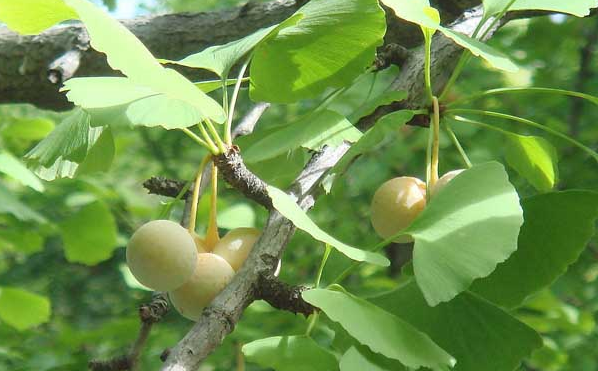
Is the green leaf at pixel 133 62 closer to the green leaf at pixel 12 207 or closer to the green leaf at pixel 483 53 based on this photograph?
the green leaf at pixel 483 53

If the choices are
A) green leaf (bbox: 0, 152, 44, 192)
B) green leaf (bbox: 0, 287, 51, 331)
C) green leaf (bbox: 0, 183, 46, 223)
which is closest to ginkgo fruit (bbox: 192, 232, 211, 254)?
green leaf (bbox: 0, 152, 44, 192)

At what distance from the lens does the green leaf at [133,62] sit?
2.34 ft

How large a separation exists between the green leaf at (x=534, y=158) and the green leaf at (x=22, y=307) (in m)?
1.31

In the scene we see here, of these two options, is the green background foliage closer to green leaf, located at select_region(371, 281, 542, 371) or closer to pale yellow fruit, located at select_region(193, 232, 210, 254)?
green leaf, located at select_region(371, 281, 542, 371)

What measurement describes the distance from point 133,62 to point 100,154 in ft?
1.12

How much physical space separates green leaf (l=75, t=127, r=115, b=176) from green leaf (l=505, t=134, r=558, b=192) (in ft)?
1.66

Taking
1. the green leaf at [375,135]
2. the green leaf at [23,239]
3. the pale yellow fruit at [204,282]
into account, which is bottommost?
the green leaf at [23,239]

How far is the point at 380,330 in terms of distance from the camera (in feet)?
2.40

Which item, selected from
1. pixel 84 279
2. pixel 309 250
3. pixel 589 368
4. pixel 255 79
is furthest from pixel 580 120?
pixel 255 79

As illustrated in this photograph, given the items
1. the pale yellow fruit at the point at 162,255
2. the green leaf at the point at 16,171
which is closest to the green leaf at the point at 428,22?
the pale yellow fruit at the point at 162,255

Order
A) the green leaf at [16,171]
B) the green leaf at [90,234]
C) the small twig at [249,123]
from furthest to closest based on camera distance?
the green leaf at [90,234] → the green leaf at [16,171] → the small twig at [249,123]

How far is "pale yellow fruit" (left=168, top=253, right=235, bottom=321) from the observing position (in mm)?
880

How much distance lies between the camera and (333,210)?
336cm

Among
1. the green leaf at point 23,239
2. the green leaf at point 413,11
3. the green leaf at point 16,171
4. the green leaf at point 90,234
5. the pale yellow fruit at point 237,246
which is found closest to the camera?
the green leaf at point 413,11
